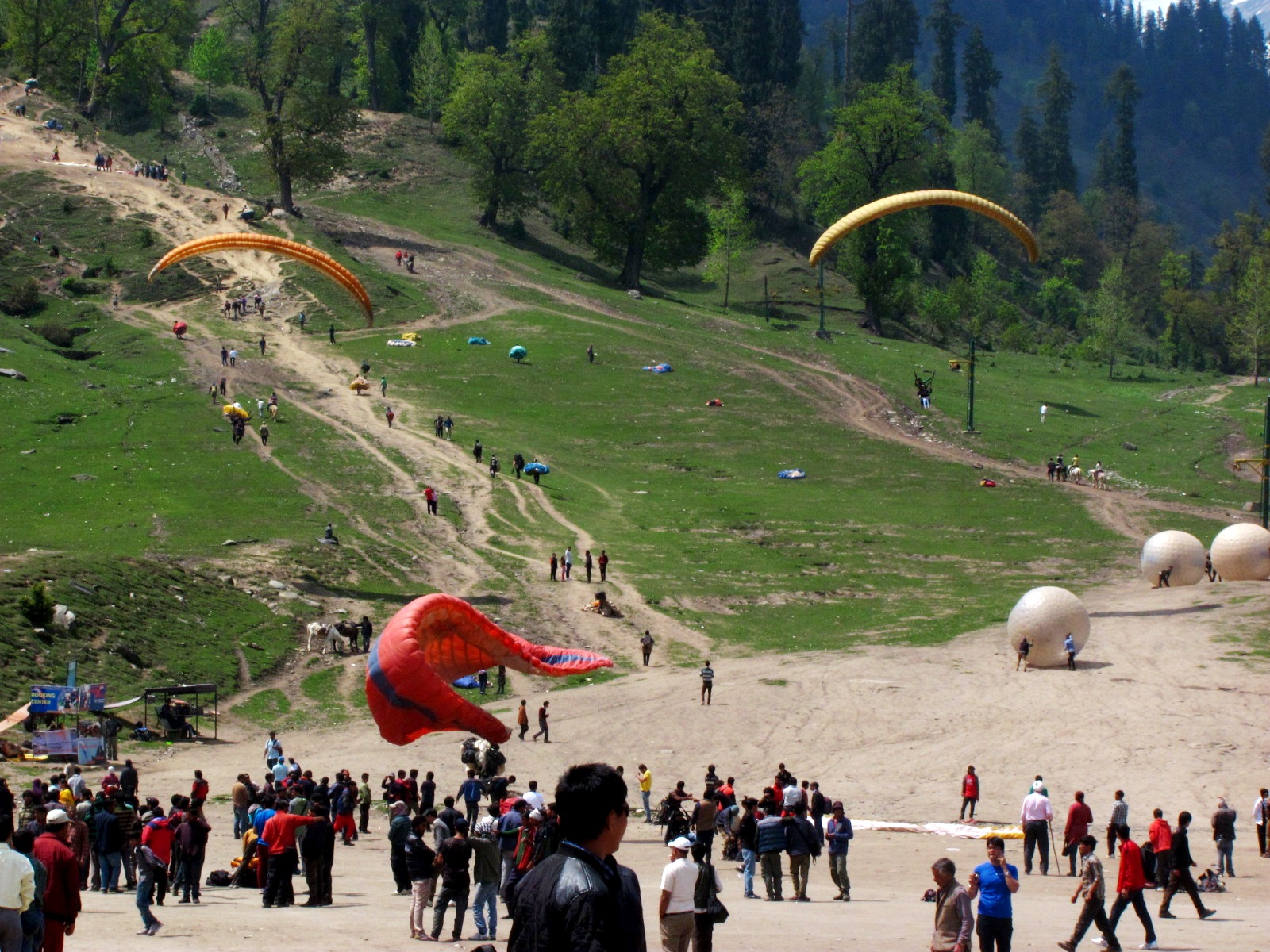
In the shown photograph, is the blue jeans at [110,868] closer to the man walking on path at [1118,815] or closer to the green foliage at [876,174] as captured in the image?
the man walking on path at [1118,815]

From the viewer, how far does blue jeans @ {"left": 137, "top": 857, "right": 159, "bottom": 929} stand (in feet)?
52.5

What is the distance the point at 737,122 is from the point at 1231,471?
72605mm

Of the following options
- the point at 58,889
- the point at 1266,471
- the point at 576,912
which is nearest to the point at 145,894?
the point at 58,889

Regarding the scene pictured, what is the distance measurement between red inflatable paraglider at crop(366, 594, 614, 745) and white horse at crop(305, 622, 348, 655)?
14.6 meters

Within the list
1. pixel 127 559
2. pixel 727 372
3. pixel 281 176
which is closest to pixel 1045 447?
pixel 727 372

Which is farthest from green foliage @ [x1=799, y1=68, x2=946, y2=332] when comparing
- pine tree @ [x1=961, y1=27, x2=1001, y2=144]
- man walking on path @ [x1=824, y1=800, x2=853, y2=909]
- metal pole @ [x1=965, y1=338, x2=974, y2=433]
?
pine tree @ [x1=961, y1=27, x2=1001, y2=144]

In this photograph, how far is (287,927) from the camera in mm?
16406

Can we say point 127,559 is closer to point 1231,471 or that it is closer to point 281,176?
point 1231,471

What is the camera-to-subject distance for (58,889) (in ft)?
40.5

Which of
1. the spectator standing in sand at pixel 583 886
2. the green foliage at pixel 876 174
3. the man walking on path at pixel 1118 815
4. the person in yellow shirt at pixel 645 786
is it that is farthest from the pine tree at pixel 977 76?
the spectator standing in sand at pixel 583 886

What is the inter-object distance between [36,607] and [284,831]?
21.7 meters

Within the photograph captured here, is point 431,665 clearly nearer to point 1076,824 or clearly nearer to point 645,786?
point 645,786

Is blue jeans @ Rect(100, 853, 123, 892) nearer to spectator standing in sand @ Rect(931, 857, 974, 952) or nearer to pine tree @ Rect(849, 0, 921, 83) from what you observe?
spectator standing in sand @ Rect(931, 857, 974, 952)

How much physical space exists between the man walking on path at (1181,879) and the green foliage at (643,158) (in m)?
88.8
